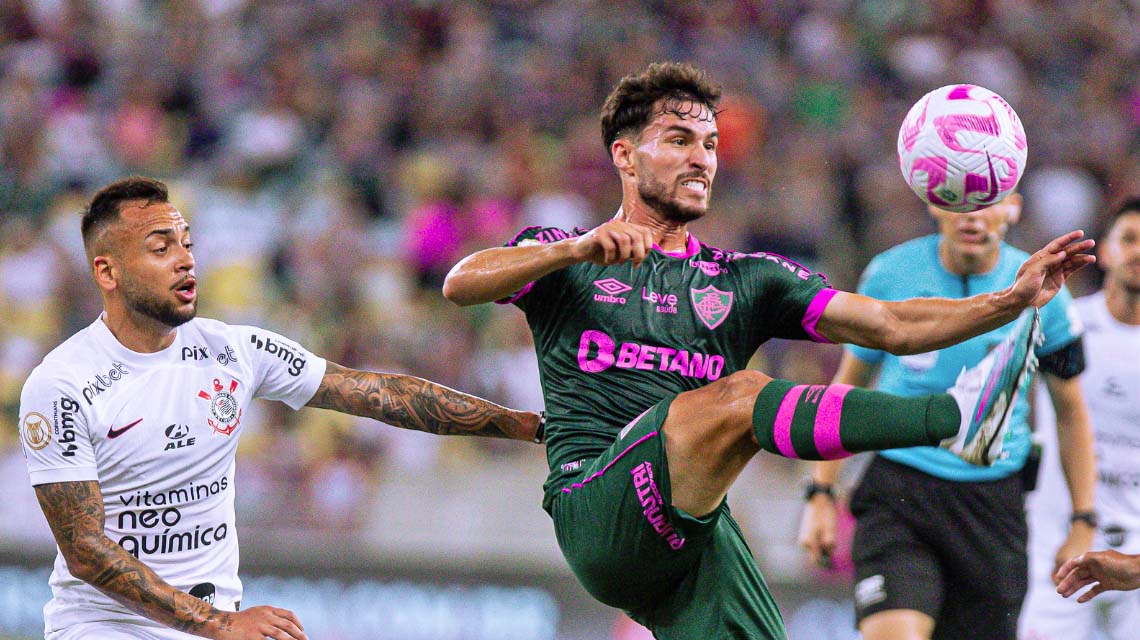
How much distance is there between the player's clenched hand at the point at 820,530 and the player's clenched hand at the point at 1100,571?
1282mm

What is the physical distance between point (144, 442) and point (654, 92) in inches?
94.4

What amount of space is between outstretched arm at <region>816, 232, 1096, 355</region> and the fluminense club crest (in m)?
0.36

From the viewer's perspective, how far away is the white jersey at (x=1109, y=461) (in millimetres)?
7332

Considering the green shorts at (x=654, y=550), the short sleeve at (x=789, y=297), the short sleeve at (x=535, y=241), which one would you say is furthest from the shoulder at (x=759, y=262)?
the green shorts at (x=654, y=550)

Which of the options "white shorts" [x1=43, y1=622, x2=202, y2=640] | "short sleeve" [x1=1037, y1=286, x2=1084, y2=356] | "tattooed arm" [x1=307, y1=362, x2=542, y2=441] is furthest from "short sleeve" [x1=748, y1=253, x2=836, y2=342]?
"white shorts" [x1=43, y1=622, x2=202, y2=640]

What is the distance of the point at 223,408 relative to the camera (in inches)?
209

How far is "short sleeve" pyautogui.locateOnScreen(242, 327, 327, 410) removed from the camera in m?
5.52

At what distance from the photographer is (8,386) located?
11961mm

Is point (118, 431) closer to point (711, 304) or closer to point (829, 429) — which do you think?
point (711, 304)

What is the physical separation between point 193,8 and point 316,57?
169cm

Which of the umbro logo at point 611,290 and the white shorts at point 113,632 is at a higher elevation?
the umbro logo at point 611,290

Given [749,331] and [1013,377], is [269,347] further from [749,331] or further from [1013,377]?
[1013,377]

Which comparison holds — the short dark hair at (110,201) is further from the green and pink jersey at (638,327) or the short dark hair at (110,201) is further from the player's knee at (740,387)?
the player's knee at (740,387)

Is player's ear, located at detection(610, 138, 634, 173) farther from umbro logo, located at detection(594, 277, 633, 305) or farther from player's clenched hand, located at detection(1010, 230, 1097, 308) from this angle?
player's clenched hand, located at detection(1010, 230, 1097, 308)
